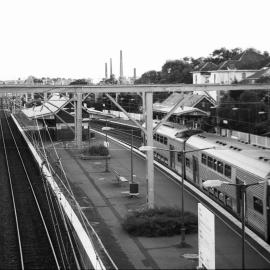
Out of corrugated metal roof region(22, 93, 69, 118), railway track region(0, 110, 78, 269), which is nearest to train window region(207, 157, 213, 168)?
railway track region(0, 110, 78, 269)

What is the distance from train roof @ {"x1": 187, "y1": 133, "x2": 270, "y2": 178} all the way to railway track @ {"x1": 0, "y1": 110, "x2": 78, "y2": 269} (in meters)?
6.60

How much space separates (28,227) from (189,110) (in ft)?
106

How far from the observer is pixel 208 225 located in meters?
13.0

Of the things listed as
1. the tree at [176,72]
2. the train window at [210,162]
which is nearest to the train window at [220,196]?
the train window at [210,162]

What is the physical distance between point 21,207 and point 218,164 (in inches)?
345

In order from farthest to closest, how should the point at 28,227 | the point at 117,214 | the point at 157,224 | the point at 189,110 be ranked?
1. the point at 189,110
2. the point at 117,214
3. the point at 28,227
4. the point at 157,224

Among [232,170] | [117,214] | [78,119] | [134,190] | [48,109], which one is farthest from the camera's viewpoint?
[48,109]

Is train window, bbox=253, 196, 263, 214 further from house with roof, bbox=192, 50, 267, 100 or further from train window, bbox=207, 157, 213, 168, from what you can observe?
house with roof, bbox=192, 50, 267, 100

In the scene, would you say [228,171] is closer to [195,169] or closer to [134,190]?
[195,169]

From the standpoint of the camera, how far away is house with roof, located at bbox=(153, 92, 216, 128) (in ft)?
165

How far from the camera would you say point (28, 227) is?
68.1ft


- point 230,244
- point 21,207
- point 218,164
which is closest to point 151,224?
point 230,244

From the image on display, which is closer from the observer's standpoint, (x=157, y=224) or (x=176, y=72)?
(x=157, y=224)

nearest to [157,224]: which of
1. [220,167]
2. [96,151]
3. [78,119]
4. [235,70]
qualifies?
[220,167]
